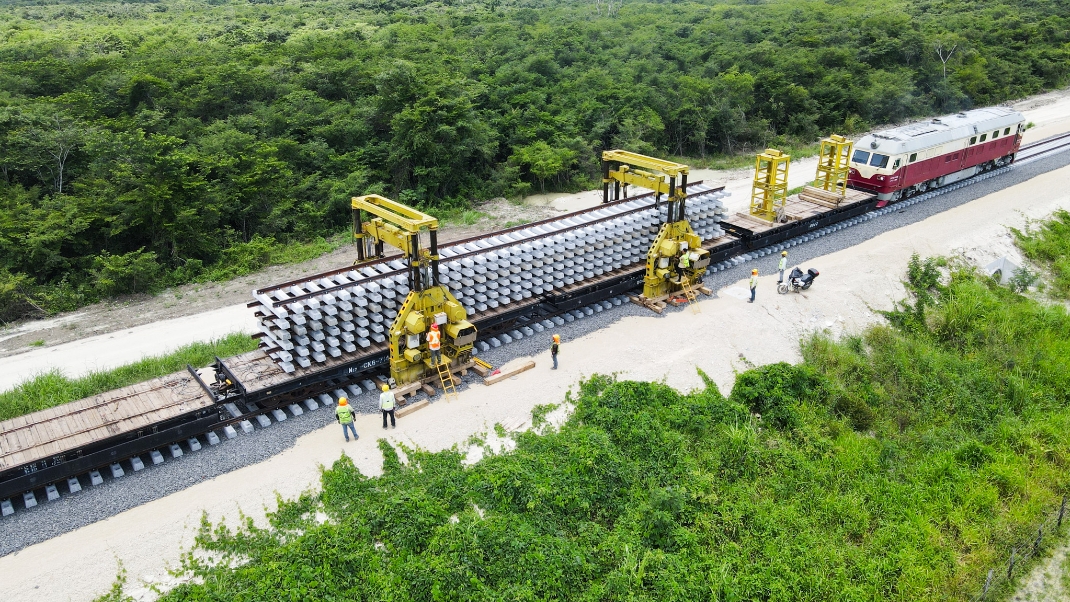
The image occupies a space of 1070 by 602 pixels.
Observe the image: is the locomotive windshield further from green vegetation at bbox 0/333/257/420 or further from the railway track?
green vegetation at bbox 0/333/257/420

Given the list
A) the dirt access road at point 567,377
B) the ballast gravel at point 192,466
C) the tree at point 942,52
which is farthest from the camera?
the tree at point 942,52

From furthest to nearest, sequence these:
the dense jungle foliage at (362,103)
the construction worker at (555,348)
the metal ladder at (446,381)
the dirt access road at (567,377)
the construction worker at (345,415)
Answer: the dense jungle foliage at (362,103), the construction worker at (555,348), the metal ladder at (446,381), the construction worker at (345,415), the dirt access road at (567,377)

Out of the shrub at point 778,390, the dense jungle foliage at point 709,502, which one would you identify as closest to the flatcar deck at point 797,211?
the dense jungle foliage at point 709,502

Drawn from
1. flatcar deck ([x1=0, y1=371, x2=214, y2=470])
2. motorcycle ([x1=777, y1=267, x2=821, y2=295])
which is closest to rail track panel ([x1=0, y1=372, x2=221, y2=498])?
flatcar deck ([x1=0, y1=371, x2=214, y2=470])

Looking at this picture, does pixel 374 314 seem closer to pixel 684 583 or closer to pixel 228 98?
pixel 684 583

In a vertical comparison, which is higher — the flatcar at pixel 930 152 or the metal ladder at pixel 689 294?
the flatcar at pixel 930 152

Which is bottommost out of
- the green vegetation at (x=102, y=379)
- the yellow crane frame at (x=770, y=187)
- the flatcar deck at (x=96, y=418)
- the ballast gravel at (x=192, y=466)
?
the green vegetation at (x=102, y=379)

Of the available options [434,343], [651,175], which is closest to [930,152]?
[651,175]

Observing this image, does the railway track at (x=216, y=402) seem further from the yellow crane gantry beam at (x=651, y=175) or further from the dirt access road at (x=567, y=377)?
the dirt access road at (x=567, y=377)
